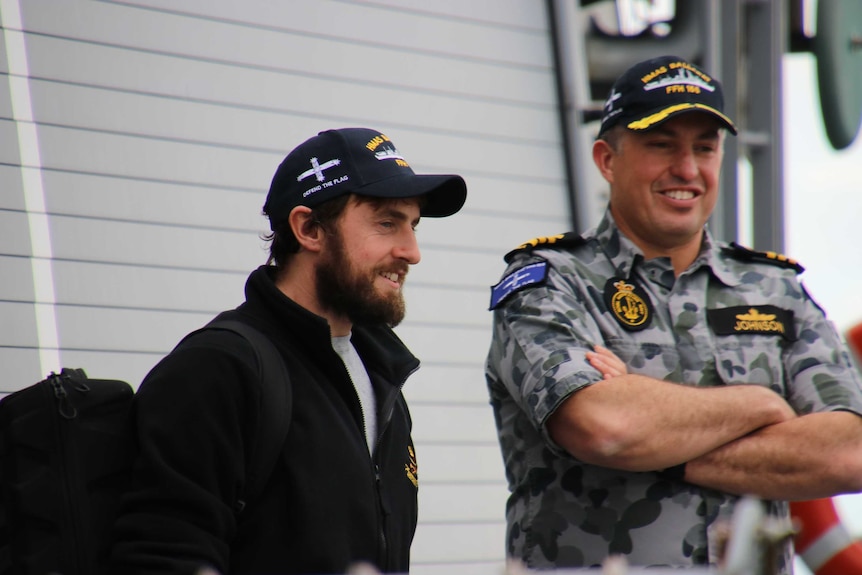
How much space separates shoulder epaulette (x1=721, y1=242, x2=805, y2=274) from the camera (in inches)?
129

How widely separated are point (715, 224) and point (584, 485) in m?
3.07

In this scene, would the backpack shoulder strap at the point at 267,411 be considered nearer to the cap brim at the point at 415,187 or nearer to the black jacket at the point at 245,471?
the black jacket at the point at 245,471

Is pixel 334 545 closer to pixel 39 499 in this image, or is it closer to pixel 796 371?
pixel 39 499

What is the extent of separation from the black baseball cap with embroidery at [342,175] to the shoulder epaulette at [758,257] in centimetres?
90

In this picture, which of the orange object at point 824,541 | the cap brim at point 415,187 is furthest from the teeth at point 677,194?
the orange object at point 824,541

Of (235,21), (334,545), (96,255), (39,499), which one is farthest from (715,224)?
(39,499)

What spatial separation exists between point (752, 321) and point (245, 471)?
1407 millimetres

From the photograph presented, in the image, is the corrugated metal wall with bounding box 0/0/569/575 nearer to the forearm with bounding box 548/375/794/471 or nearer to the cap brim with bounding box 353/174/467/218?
the cap brim with bounding box 353/174/467/218

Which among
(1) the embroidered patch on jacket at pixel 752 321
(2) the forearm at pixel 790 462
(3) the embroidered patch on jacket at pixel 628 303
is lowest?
(2) the forearm at pixel 790 462

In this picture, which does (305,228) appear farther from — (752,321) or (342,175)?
(752,321)

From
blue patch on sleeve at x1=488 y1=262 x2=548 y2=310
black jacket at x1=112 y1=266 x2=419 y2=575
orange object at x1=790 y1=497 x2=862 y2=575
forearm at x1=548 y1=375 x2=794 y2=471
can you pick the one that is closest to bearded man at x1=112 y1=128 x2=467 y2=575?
black jacket at x1=112 y1=266 x2=419 y2=575

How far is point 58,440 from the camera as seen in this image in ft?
7.25

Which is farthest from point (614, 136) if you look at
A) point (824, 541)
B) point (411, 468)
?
point (824, 541)

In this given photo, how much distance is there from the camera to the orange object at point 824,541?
12.2ft
